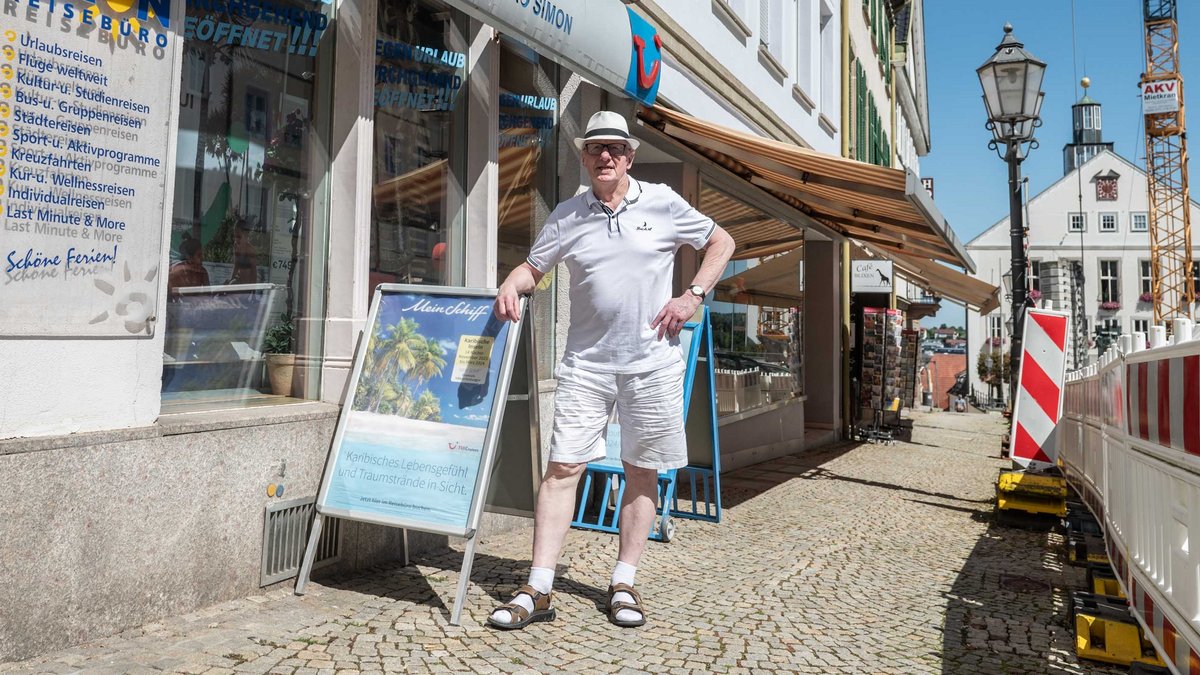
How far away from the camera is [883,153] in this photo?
66.3 ft

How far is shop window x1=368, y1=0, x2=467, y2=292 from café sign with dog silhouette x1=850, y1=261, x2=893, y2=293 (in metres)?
11.9

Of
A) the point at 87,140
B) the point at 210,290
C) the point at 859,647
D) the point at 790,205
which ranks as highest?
the point at 790,205

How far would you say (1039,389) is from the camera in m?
6.80

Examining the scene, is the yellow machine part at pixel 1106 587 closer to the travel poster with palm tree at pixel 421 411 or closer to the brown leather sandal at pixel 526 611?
the brown leather sandal at pixel 526 611

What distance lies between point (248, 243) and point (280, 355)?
0.55 m

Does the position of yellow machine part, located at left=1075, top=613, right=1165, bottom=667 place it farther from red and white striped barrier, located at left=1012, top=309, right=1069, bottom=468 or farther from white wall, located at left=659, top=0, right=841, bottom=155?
white wall, located at left=659, top=0, right=841, bottom=155

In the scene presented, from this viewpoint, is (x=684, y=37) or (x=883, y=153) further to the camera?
(x=883, y=153)

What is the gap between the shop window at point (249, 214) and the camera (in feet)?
12.3

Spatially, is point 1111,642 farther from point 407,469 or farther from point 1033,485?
point 1033,485

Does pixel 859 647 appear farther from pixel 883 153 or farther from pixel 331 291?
pixel 883 153

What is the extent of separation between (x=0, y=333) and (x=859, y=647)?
3.12m

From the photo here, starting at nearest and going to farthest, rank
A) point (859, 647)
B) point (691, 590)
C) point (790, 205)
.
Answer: point (859, 647) → point (691, 590) → point (790, 205)

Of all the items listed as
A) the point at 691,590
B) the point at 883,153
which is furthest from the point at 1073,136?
the point at 691,590

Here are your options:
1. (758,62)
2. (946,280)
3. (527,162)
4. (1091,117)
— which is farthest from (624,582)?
(1091,117)
